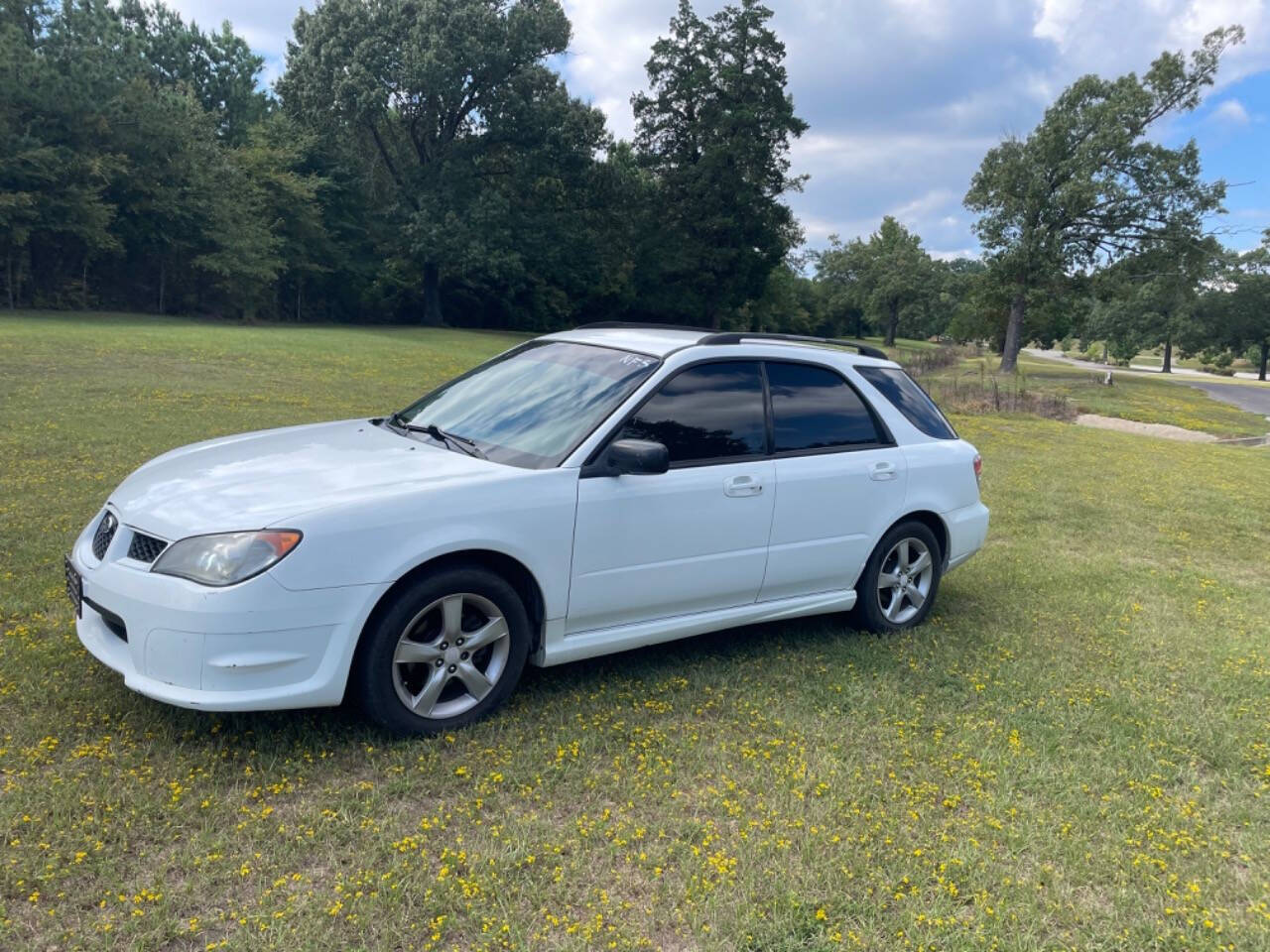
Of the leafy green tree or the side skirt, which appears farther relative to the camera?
the leafy green tree

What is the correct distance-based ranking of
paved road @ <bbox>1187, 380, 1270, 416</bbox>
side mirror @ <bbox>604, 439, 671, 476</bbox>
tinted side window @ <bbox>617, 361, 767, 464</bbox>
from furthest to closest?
paved road @ <bbox>1187, 380, 1270, 416</bbox>, tinted side window @ <bbox>617, 361, 767, 464</bbox>, side mirror @ <bbox>604, 439, 671, 476</bbox>

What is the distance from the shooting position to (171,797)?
3.02 metres

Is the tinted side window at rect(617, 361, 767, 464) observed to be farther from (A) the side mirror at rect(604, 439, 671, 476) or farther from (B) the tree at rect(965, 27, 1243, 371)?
(B) the tree at rect(965, 27, 1243, 371)

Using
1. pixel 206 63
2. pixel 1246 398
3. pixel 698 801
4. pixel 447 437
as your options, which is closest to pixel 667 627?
pixel 698 801

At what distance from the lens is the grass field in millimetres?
2592

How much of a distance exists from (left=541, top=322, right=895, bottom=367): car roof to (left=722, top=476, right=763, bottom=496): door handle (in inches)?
27.9

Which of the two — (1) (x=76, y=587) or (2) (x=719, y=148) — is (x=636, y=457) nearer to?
(1) (x=76, y=587)

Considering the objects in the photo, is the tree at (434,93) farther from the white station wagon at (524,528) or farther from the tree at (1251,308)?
the tree at (1251,308)

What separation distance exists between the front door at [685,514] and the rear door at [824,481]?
125 mm

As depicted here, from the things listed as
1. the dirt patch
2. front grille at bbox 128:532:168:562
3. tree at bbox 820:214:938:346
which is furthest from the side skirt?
tree at bbox 820:214:938:346

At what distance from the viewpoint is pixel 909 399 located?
214 inches

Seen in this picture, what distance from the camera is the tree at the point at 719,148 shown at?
47375 mm

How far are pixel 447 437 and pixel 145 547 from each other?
1.40 m

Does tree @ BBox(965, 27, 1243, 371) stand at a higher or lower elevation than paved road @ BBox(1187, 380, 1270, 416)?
higher
